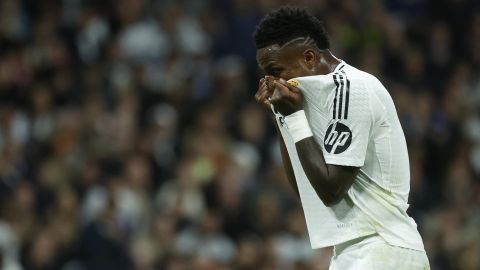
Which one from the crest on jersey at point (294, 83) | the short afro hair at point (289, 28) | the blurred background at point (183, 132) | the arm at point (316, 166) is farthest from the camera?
the blurred background at point (183, 132)

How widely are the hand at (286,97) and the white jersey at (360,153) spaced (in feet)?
0.12

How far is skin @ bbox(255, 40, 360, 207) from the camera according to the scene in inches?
170

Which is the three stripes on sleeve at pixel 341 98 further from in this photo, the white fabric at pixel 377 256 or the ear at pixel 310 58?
the white fabric at pixel 377 256

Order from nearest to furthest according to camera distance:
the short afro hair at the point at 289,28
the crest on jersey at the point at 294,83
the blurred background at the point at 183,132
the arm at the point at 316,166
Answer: the arm at the point at 316,166
the crest on jersey at the point at 294,83
the short afro hair at the point at 289,28
the blurred background at the point at 183,132

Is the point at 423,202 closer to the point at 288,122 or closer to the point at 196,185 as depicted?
the point at 196,185

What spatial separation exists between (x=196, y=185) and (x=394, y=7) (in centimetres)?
455

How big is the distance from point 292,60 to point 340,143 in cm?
44

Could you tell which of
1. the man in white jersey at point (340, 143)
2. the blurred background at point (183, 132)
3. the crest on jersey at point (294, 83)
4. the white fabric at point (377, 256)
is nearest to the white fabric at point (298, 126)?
the man in white jersey at point (340, 143)

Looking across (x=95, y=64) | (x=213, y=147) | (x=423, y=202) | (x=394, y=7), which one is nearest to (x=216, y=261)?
(x=213, y=147)

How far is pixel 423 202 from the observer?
11.2 meters

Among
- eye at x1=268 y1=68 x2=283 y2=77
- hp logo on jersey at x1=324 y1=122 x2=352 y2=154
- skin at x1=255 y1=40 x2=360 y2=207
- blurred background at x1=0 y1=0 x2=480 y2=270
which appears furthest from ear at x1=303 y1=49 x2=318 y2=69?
blurred background at x1=0 y1=0 x2=480 y2=270

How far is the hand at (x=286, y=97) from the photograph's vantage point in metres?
4.41

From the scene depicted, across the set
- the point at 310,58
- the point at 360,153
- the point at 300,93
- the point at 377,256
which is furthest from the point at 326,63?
the point at 377,256

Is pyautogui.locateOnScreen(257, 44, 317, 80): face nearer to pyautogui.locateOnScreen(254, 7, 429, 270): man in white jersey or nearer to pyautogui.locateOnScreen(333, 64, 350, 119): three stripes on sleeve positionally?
pyautogui.locateOnScreen(254, 7, 429, 270): man in white jersey
